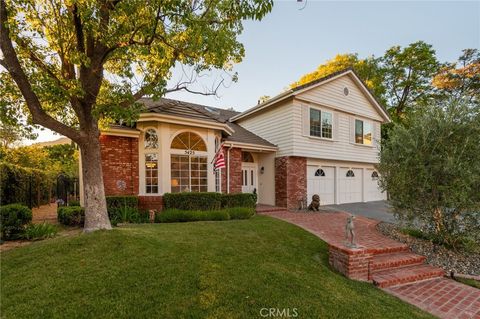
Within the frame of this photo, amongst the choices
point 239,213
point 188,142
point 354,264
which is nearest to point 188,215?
point 239,213

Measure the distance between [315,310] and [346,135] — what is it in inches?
517

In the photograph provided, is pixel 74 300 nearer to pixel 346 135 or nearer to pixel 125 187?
pixel 125 187

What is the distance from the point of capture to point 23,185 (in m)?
11.3

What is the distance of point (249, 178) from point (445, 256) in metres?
9.31

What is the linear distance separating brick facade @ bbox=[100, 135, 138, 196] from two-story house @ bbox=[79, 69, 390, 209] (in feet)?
0.12

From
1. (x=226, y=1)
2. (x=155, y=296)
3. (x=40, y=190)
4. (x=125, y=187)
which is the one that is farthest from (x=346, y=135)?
(x=40, y=190)

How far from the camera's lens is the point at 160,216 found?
845 centimetres

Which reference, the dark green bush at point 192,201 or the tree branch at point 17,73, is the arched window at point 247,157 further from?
the tree branch at point 17,73

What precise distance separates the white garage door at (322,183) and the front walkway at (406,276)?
619cm

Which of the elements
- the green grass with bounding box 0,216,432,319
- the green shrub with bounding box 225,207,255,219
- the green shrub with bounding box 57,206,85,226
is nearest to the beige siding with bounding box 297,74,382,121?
the green shrub with bounding box 225,207,255,219

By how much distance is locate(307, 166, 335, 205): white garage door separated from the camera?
13.3m

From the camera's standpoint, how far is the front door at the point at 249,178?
13617 mm

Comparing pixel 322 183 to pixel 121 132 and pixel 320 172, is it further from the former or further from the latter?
pixel 121 132

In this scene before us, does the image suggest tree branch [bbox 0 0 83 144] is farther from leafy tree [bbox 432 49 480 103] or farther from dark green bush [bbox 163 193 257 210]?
leafy tree [bbox 432 49 480 103]
